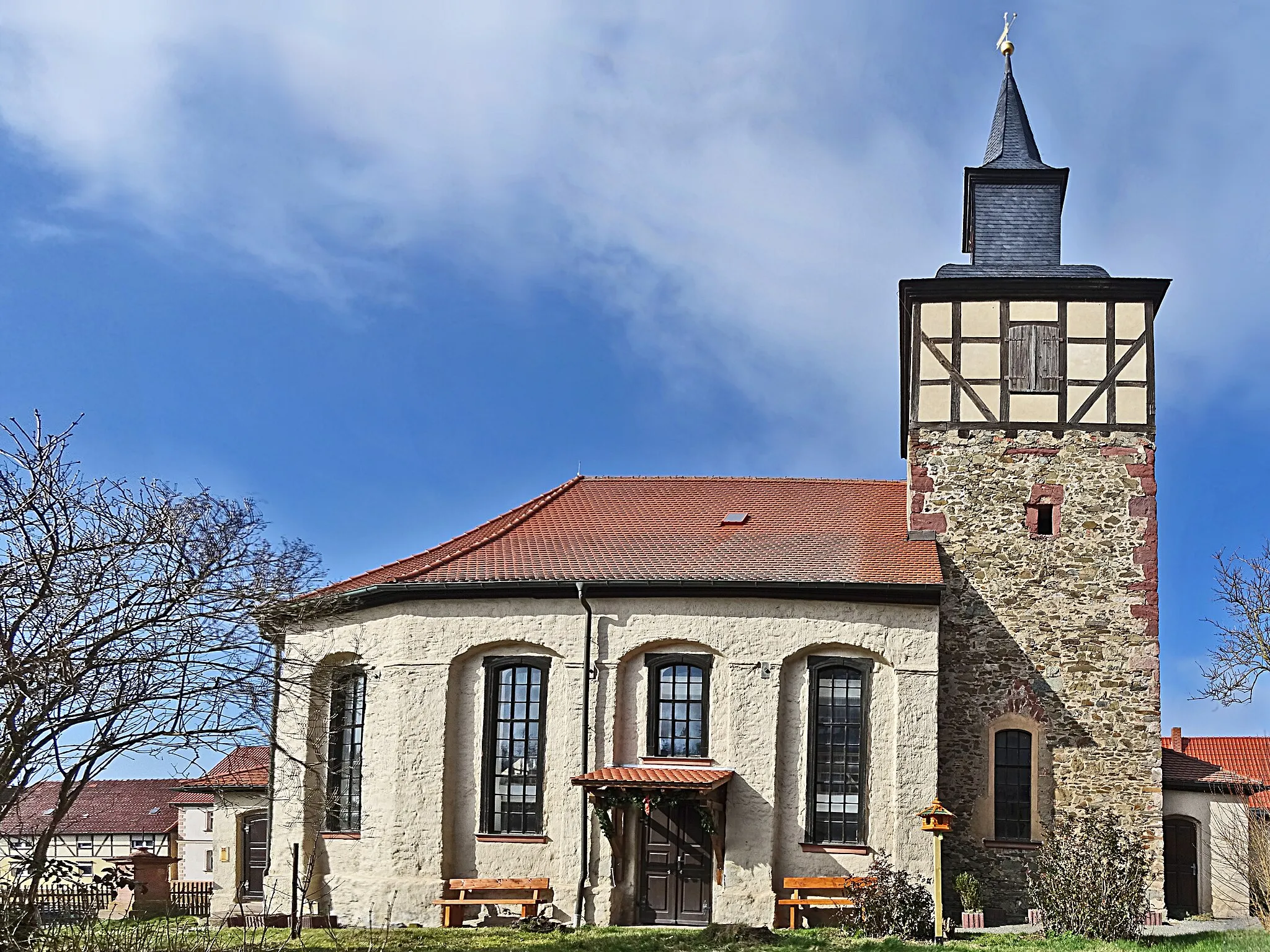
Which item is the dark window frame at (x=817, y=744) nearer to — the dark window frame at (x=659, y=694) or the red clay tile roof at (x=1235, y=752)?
the dark window frame at (x=659, y=694)

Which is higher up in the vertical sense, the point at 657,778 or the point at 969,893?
the point at 657,778

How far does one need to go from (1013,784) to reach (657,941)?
6726 millimetres

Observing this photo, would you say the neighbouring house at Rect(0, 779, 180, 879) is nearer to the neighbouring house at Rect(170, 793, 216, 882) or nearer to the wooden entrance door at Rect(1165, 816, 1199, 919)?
the neighbouring house at Rect(170, 793, 216, 882)

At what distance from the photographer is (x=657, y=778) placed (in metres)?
19.0

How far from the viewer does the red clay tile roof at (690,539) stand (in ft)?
66.3

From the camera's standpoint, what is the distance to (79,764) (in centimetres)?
1127

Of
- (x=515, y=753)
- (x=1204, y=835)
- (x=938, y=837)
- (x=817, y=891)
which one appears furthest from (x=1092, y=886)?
(x=515, y=753)

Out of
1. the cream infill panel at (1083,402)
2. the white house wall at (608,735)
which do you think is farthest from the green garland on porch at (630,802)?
the cream infill panel at (1083,402)

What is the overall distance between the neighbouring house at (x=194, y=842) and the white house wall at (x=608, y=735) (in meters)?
23.1

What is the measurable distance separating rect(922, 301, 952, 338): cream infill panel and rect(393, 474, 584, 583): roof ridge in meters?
6.99

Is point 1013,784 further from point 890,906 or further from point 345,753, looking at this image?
point 345,753

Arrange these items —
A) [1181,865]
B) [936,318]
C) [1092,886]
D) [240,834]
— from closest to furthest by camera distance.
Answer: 1. [1092,886]
2. [936,318]
3. [1181,865]
4. [240,834]

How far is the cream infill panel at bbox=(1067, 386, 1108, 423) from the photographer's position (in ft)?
70.8

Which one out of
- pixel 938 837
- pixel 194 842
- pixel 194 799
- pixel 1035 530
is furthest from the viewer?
pixel 194 842
